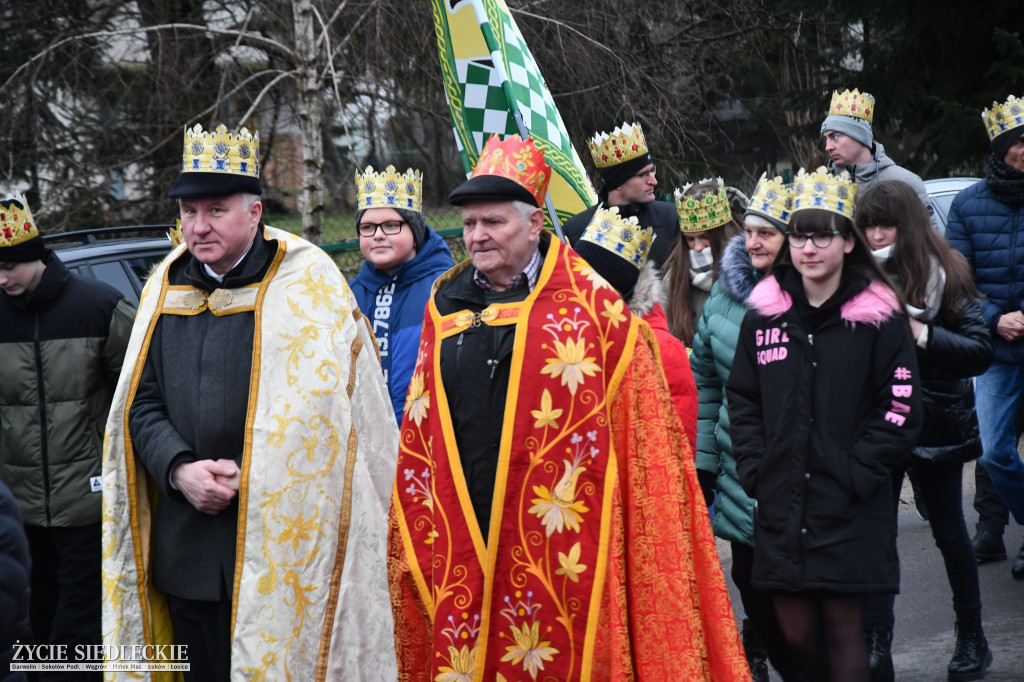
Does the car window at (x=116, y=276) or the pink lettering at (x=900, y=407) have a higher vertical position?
the car window at (x=116, y=276)

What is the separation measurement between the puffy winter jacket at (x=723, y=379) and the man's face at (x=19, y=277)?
2.74m

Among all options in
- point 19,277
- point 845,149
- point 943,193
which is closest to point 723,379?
point 845,149

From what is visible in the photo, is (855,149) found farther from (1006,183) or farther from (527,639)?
(527,639)

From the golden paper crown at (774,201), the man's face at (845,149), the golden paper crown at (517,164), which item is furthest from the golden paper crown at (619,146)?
the golden paper crown at (517,164)

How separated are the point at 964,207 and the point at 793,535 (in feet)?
8.76

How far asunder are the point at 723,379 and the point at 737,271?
446mm

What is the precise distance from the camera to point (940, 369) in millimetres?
4527

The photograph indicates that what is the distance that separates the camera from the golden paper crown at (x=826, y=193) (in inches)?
159

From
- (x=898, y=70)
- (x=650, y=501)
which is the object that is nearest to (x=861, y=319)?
(x=650, y=501)

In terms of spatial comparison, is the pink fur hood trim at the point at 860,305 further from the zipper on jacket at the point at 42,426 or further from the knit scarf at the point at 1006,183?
the zipper on jacket at the point at 42,426

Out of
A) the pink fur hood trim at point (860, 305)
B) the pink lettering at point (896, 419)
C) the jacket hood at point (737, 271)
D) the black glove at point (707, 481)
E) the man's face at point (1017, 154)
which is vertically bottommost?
the black glove at point (707, 481)

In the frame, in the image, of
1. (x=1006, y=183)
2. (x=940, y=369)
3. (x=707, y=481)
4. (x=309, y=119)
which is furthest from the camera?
(x=309, y=119)

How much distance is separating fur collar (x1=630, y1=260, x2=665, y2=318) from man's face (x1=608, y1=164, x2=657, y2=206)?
1.91m

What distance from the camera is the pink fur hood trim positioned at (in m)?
3.92
